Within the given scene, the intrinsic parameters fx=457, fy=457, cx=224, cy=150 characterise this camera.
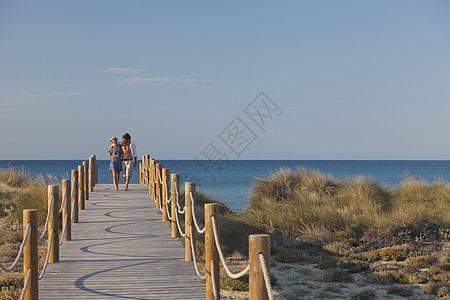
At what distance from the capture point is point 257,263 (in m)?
3.48

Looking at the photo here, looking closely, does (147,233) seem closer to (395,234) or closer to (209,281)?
(209,281)

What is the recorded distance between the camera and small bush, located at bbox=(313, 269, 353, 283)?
905cm

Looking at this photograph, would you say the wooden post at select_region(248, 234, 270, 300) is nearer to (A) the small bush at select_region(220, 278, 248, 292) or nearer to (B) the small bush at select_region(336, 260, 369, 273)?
(A) the small bush at select_region(220, 278, 248, 292)

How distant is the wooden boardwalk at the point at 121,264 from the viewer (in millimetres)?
5750

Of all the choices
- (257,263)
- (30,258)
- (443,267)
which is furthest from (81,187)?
(257,263)

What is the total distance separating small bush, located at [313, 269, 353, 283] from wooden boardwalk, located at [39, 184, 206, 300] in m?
2.96

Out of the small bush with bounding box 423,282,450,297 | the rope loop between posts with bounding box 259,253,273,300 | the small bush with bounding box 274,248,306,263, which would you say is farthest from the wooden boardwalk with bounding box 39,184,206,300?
the small bush with bounding box 423,282,450,297

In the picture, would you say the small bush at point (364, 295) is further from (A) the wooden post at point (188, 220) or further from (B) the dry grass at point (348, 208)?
(B) the dry grass at point (348, 208)

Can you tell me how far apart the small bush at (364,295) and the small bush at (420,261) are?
2155mm

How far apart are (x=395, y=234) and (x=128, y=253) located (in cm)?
723

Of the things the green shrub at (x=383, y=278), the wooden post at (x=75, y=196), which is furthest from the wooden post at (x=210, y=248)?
the wooden post at (x=75, y=196)

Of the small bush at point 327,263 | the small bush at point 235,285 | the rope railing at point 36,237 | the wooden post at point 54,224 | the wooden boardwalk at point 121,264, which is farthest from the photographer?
the small bush at point 327,263

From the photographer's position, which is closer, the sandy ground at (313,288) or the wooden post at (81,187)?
the sandy ground at (313,288)

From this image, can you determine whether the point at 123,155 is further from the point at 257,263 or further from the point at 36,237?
the point at 257,263
